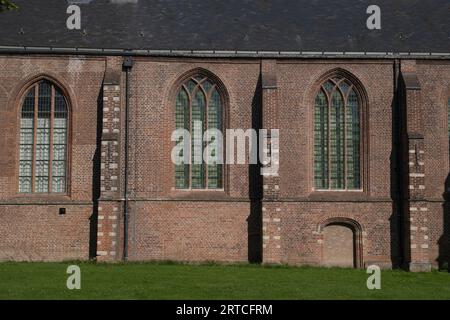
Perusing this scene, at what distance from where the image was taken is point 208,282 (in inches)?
779

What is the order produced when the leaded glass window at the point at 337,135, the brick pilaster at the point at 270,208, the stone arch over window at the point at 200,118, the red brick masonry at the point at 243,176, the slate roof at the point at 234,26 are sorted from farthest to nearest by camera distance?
the slate roof at the point at 234,26
the leaded glass window at the point at 337,135
the stone arch over window at the point at 200,118
the red brick masonry at the point at 243,176
the brick pilaster at the point at 270,208

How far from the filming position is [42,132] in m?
26.3

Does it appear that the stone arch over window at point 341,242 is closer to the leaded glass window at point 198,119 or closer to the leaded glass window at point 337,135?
the leaded glass window at point 337,135

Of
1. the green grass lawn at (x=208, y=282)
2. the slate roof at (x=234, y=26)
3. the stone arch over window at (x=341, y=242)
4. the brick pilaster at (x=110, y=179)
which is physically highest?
the slate roof at (x=234, y=26)

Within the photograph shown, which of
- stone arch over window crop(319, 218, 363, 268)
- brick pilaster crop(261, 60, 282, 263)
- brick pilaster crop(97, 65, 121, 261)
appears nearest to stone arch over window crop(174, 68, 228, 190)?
brick pilaster crop(261, 60, 282, 263)

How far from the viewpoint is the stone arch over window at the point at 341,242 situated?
26.2 meters

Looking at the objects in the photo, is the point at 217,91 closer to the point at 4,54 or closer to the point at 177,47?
the point at 177,47

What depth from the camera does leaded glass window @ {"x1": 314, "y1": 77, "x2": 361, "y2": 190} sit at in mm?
26812

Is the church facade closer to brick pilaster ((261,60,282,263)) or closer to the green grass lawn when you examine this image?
brick pilaster ((261,60,282,263))

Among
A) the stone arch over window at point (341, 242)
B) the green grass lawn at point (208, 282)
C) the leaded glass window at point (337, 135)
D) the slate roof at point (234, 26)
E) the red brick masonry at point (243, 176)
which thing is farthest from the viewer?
the slate roof at point (234, 26)

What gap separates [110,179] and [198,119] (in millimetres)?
4204

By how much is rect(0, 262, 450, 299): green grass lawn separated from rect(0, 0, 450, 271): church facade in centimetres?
140

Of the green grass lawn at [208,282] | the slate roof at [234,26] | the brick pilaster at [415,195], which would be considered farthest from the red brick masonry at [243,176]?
the green grass lawn at [208,282]

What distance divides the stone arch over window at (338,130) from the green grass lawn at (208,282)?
4019mm
